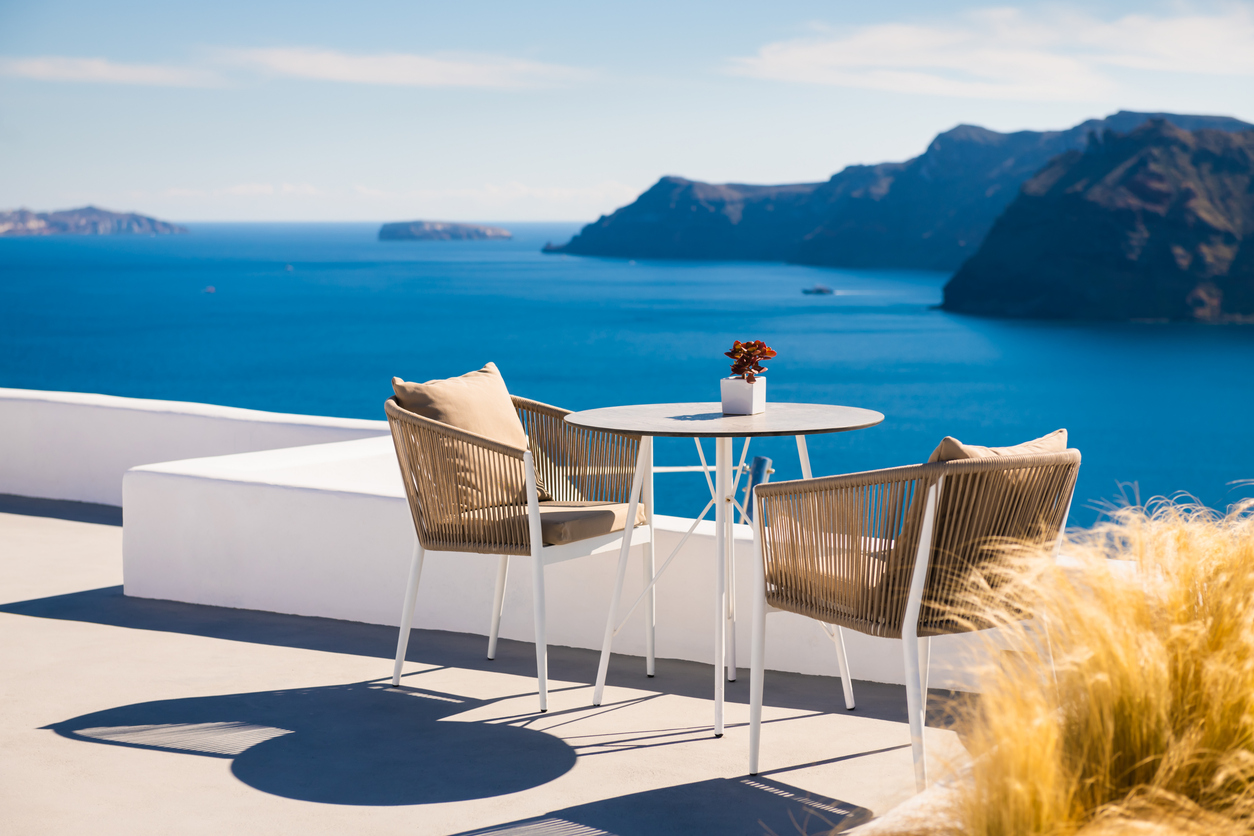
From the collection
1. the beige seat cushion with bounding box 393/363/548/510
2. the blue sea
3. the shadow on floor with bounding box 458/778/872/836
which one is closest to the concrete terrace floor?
the shadow on floor with bounding box 458/778/872/836

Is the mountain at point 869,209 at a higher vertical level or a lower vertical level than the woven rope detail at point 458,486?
higher

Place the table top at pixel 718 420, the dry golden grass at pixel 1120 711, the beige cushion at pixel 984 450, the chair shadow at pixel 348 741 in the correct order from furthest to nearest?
the table top at pixel 718 420 → the chair shadow at pixel 348 741 → the beige cushion at pixel 984 450 → the dry golden grass at pixel 1120 711

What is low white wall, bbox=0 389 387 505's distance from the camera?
5.83 metres

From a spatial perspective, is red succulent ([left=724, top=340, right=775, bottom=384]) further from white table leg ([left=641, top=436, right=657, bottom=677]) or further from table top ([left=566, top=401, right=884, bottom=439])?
white table leg ([left=641, top=436, right=657, bottom=677])

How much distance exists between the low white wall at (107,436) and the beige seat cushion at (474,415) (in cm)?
234

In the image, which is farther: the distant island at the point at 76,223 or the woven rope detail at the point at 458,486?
the distant island at the point at 76,223

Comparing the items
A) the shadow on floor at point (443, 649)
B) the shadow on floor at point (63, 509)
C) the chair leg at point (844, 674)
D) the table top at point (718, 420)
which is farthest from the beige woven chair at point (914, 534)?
the shadow on floor at point (63, 509)

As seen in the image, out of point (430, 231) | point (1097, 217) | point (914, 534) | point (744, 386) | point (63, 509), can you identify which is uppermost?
point (430, 231)

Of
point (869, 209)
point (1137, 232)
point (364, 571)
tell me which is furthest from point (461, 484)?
point (869, 209)

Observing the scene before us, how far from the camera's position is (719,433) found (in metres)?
2.76

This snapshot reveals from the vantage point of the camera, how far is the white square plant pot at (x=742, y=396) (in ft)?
10.3

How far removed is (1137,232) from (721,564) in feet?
228

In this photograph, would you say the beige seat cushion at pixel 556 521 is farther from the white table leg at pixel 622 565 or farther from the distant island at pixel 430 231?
the distant island at pixel 430 231

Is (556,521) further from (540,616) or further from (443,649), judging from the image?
(443,649)
